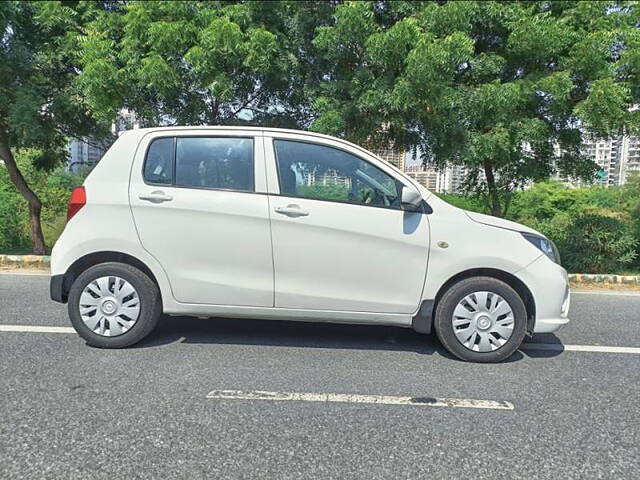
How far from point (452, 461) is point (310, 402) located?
0.98 meters

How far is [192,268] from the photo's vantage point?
3.80 metres

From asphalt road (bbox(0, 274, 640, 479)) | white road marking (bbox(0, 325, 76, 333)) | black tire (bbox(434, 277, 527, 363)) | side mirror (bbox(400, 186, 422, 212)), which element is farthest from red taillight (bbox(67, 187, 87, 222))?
black tire (bbox(434, 277, 527, 363))

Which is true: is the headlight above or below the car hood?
below

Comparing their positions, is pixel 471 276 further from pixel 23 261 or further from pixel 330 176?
pixel 23 261

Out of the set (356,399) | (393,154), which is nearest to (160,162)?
(356,399)

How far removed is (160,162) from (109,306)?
129cm

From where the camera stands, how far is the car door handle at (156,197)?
12.4 feet

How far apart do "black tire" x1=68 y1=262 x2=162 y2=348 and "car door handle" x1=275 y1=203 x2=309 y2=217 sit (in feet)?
4.17

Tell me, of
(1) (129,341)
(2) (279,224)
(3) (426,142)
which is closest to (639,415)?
(2) (279,224)

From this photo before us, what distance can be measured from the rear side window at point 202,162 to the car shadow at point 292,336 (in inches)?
57.2

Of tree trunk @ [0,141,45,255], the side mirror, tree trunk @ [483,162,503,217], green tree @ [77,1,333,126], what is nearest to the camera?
the side mirror

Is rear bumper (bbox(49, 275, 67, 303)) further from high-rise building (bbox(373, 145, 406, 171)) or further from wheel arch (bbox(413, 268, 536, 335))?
high-rise building (bbox(373, 145, 406, 171))

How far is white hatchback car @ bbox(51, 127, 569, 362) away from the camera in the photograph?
3.69 m

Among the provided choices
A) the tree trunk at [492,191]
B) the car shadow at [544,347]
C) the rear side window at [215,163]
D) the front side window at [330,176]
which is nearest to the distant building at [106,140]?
the rear side window at [215,163]
